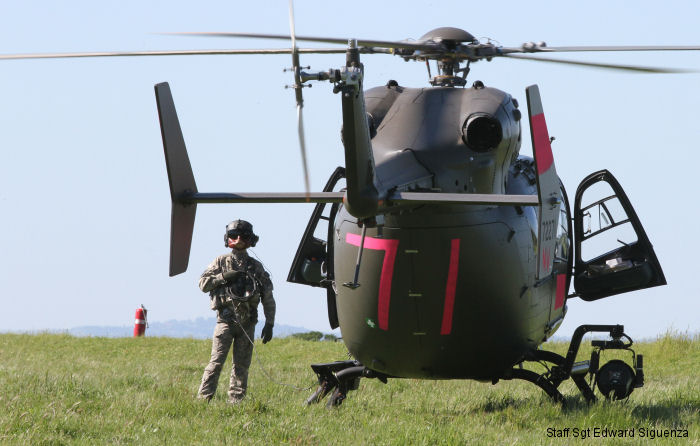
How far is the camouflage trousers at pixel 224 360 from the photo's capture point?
391 inches

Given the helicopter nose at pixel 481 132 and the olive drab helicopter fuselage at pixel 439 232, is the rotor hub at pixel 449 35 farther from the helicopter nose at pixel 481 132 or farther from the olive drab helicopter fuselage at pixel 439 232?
the helicopter nose at pixel 481 132

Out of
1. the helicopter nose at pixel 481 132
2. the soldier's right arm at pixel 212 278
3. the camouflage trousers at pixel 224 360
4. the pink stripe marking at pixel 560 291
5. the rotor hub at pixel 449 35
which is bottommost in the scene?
the camouflage trousers at pixel 224 360

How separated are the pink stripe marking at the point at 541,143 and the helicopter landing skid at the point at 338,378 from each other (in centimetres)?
352

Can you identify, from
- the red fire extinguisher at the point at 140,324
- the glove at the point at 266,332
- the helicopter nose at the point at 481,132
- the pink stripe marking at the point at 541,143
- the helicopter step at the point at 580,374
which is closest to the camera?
the pink stripe marking at the point at 541,143

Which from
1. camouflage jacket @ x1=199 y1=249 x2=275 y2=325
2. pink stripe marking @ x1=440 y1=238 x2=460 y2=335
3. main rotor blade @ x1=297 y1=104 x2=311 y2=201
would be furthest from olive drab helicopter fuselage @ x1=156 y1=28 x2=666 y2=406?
main rotor blade @ x1=297 y1=104 x2=311 y2=201

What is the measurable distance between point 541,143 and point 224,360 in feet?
14.0

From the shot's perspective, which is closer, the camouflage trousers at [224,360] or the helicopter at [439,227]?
the helicopter at [439,227]

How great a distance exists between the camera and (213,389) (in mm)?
9969

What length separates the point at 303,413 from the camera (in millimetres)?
9406

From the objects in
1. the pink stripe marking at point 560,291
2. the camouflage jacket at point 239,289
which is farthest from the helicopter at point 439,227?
the camouflage jacket at point 239,289

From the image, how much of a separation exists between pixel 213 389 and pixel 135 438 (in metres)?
2.56

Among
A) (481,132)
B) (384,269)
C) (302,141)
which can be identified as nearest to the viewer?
(302,141)

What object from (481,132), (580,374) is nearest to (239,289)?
(481,132)

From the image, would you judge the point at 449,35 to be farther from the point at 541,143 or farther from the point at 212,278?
the point at 212,278
